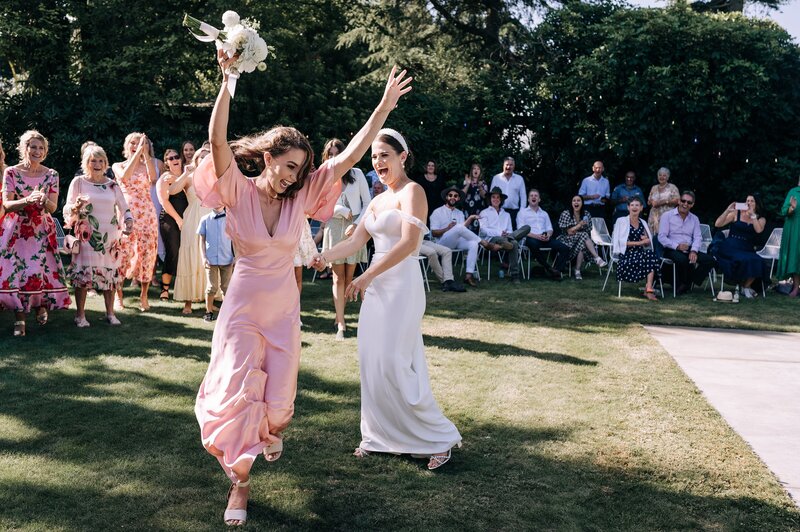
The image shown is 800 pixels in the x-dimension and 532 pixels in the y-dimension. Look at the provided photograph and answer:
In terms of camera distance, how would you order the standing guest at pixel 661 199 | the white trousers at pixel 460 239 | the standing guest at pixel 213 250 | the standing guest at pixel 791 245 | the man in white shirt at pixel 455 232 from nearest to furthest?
the standing guest at pixel 213 250 < the standing guest at pixel 791 245 < the man in white shirt at pixel 455 232 < the white trousers at pixel 460 239 < the standing guest at pixel 661 199

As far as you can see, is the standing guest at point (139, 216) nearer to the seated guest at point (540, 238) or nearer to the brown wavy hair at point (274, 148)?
the brown wavy hair at point (274, 148)

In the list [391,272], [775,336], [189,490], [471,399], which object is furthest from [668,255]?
[189,490]

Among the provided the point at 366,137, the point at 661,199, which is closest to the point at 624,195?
the point at 661,199

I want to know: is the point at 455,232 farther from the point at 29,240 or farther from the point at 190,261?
the point at 29,240

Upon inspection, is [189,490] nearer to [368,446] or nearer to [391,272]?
[368,446]

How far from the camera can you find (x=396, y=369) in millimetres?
4539

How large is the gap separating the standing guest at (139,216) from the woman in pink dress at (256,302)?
585 centimetres

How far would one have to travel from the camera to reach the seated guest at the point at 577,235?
1278 centimetres

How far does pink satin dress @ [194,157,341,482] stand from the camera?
3684mm

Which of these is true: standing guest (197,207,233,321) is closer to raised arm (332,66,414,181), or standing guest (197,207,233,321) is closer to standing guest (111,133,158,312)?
standing guest (111,133,158,312)

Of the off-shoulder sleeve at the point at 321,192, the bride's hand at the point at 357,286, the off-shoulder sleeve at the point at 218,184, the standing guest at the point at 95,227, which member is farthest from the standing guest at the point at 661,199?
the off-shoulder sleeve at the point at 218,184

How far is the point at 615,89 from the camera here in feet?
50.7

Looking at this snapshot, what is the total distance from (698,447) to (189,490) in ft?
10.3

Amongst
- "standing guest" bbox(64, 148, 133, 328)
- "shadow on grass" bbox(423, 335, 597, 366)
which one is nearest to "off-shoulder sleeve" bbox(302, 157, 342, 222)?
"shadow on grass" bbox(423, 335, 597, 366)
